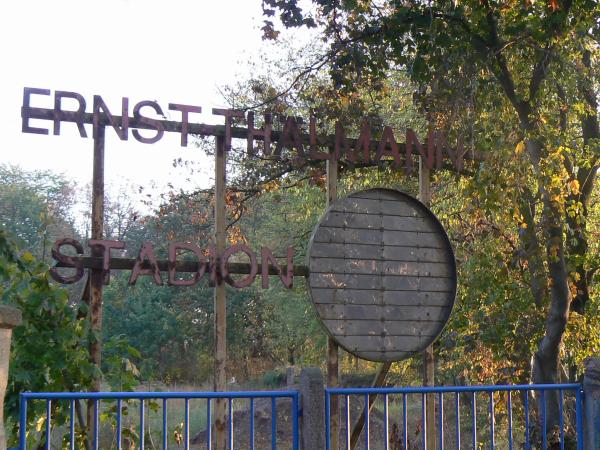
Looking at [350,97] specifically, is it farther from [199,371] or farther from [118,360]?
[199,371]

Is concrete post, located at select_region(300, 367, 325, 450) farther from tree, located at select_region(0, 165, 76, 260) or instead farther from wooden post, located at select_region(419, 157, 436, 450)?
tree, located at select_region(0, 165, 76, 260)

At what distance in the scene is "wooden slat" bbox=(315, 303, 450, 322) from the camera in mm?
9203

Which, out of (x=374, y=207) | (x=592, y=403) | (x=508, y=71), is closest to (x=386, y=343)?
(x=374, y=207)

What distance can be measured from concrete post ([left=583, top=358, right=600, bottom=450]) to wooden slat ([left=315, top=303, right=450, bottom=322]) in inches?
82.6

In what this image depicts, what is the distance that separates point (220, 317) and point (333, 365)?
1399mm

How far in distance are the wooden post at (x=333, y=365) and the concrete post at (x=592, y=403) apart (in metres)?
2.39

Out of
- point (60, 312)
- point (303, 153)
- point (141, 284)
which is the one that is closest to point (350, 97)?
point (303, 153)

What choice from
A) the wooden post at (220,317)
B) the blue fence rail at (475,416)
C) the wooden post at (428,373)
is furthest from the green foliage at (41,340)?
the wooden post at (428,373)

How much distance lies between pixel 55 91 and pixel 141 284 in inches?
1069

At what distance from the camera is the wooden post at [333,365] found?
28.9 feet

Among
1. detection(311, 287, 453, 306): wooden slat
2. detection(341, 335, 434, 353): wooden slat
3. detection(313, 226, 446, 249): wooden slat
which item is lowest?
detection(341, 335, 434, 353): wooden slat

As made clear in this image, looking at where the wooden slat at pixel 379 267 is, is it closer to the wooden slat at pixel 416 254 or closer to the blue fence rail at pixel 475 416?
the wooden slat at pixel 416 254

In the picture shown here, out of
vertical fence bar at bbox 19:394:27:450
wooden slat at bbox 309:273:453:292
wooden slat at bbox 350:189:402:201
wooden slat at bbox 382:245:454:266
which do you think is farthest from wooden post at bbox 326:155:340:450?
vertical fence bar at bbox 19:394:27:450

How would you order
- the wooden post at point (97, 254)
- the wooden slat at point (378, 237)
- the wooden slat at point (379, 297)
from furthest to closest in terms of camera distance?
the wooden slat at point (378, 237), the wooden slat at point (379, 297), the wooden post at point (97, 254)
